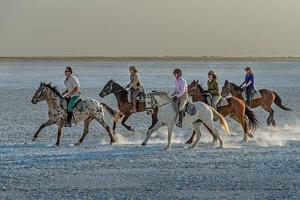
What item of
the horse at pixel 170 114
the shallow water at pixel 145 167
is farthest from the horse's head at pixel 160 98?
the shallow water at pixel 145 167

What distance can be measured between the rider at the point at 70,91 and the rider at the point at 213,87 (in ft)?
12.4

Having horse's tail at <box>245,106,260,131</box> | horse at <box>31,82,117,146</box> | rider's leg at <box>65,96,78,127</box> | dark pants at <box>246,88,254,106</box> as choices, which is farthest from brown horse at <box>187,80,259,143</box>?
rider's leg at <box>65,96,78,127</box>

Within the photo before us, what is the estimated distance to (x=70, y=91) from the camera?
1703 cm

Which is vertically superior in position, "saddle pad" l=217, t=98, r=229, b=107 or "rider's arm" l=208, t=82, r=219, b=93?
"rider's arm" l=208, t=82, r=219, b=93

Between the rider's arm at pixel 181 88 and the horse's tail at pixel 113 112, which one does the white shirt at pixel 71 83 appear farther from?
the rider's arm at pixel 181 88

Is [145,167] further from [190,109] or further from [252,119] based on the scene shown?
[252,119]

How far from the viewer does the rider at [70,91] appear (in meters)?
16.8

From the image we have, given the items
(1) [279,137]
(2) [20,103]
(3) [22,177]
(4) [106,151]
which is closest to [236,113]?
(1) [279,137]

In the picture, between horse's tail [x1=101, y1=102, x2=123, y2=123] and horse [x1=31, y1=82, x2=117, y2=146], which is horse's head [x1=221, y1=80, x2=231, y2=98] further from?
horse [x1=31, y1=82, x2=117, y2=146]

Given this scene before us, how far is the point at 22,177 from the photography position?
1239 cm

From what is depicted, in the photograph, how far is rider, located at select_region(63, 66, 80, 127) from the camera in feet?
55.2

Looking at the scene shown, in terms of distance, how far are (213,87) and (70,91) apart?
409 centimetres

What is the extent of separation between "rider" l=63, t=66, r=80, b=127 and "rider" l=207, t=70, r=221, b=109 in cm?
379

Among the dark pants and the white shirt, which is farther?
the dark pants
